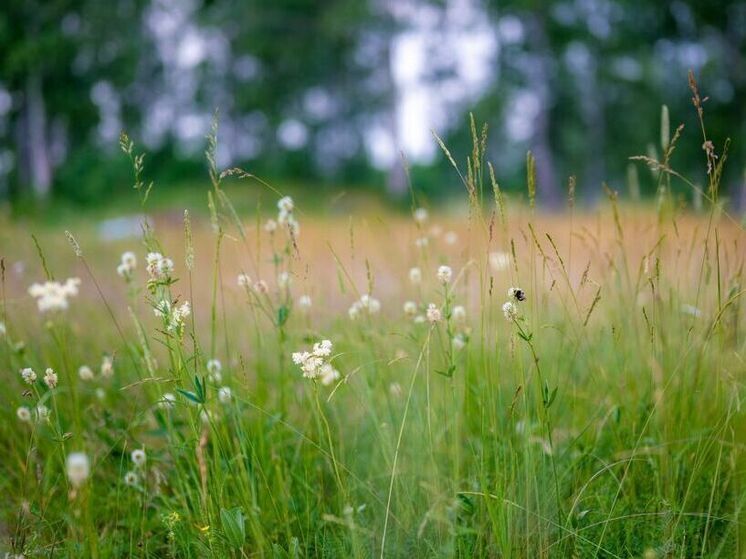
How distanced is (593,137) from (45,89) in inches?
880

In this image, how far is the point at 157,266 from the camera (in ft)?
5.07

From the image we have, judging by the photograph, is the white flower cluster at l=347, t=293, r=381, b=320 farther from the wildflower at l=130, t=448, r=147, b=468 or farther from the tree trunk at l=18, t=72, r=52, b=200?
the tree trunk at l=18, t=72, r=52, b=200

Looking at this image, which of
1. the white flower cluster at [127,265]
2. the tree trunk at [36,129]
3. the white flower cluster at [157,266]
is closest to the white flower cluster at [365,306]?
the white flower cluster at [157,266]

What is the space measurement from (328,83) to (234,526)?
2369 centimetres

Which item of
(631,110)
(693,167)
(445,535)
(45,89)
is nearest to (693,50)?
(693,167)

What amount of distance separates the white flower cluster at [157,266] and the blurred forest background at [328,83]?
15.9 m

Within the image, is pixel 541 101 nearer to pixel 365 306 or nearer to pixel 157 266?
pixel 365 306

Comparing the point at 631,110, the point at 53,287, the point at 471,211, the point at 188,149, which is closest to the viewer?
the point at 53,287

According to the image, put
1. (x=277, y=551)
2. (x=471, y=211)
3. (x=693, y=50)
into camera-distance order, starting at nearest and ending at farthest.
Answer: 1. (x=277, y=551)
2. (x=471, y=211)
3. (x=693, y=50)

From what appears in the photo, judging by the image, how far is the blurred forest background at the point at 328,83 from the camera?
17.3 metres

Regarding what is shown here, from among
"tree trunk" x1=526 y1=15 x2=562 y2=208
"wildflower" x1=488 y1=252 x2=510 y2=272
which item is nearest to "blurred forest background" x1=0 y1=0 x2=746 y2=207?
"tree trunk" x1=526 y1=15 x2=562 y2=208

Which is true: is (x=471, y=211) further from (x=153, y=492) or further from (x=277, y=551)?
(x=153, y=492)

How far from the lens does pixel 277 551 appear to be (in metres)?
1.44

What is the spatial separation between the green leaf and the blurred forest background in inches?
637
